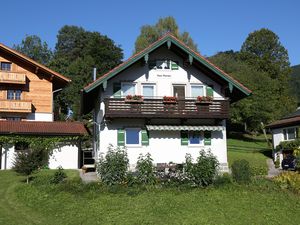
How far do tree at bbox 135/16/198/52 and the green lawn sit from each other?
37.5 m

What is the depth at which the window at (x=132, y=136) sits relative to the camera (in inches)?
1016

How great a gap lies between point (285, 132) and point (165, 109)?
61.6 ft

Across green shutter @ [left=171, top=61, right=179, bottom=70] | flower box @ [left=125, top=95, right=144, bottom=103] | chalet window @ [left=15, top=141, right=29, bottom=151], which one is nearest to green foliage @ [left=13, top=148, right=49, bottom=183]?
flower box @ [left=125, top=95, right=144, bottom=103]

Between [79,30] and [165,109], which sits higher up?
[79,30]

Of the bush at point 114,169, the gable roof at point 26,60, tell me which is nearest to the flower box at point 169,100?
the bush at point 114,169

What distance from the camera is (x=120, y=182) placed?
65.1ft

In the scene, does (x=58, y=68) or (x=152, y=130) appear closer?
(x=152, y=130)

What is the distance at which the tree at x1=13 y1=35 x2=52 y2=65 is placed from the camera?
247ft

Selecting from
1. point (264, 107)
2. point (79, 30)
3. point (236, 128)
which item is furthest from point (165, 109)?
point (79, 30)

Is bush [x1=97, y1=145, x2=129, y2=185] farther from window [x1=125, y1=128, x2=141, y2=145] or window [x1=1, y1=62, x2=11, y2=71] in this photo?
window [x1=1, y1=62, x2=11, y2=71]

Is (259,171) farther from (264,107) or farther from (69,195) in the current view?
(264,107)

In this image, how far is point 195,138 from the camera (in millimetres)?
26797

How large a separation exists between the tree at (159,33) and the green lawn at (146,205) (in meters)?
37.5

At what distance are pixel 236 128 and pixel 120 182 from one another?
49.8m
